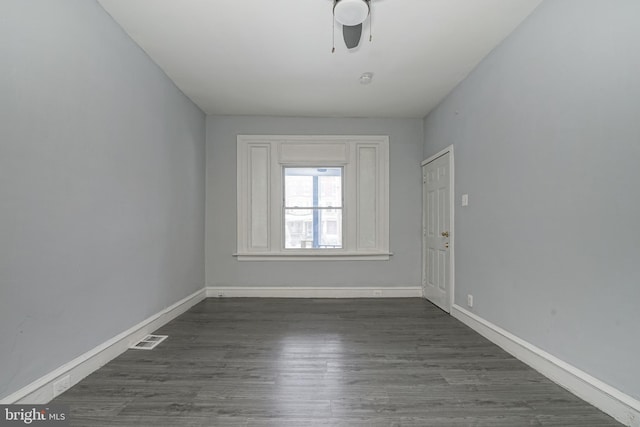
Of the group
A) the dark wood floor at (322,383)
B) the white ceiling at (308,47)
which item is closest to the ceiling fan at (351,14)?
the white ceiling at (308,47)

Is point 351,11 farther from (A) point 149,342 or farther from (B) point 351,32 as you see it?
(A) point 149,342

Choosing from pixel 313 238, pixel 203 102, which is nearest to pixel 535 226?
pixel 313 238

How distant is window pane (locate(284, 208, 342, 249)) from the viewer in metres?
4.75

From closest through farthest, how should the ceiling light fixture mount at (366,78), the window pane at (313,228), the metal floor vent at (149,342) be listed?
the metal floor vent at (149,342)
the ceiling light fixture mount at (366,78)
the window pane at (313,228)

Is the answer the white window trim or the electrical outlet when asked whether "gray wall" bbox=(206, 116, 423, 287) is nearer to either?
the white window trim

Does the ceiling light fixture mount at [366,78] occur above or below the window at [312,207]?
above

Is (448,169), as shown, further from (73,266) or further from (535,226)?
(73,266)

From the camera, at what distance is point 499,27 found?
257 centimetres

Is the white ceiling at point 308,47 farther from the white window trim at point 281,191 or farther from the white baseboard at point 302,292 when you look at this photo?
the white baseboard at point 302,292

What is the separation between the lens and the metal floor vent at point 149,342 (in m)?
2.69

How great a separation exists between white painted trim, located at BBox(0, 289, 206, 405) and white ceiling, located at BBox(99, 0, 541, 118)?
8.59ft

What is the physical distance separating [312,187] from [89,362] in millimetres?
3350

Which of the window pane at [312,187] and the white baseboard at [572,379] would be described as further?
the window pane at [312,187]

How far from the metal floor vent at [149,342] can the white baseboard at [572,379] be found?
310 cm
